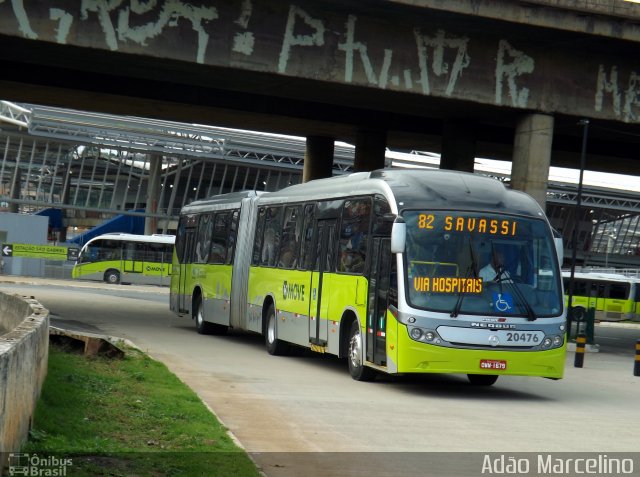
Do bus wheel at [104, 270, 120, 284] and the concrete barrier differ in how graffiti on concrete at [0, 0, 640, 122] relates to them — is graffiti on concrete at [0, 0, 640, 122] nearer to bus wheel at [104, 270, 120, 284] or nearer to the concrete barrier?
the concrete barrier

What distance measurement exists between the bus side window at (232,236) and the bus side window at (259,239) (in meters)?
1.60

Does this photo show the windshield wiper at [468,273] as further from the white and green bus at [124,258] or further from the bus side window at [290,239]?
the white and green bus at [124,258]

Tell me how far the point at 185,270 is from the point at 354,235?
12.3m

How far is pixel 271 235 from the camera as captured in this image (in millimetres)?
23766

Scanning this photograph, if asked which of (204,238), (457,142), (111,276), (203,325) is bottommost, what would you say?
(111,276)

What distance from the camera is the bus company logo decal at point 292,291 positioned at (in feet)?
70.0

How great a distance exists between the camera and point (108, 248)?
6981 centimetres

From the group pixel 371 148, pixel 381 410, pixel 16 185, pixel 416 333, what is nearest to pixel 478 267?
pixel 416 333

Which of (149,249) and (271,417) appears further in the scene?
(149,249)

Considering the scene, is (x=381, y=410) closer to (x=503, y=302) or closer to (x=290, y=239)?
(x=503, y=302)

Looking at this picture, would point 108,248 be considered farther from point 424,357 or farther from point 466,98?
A: point 424,357

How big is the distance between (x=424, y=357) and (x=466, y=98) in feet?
41.5

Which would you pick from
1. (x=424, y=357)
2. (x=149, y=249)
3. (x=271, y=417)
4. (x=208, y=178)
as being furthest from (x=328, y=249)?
(x=208, y=178)

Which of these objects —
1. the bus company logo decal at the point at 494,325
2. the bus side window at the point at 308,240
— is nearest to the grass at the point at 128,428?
the bus company logo decal at the point at 494,325
